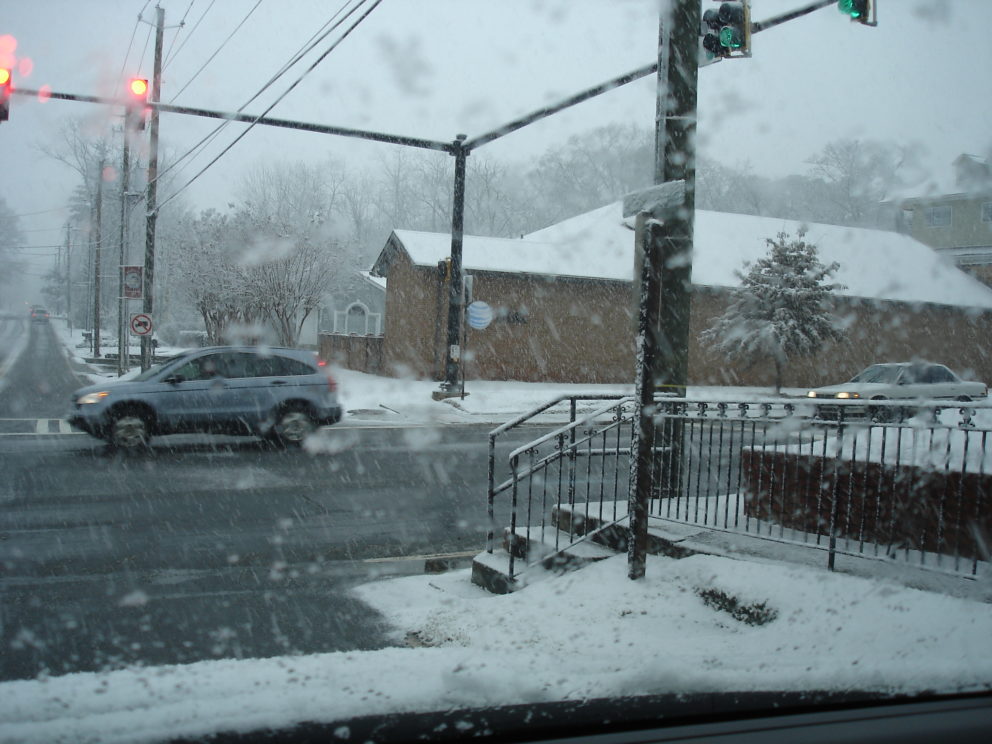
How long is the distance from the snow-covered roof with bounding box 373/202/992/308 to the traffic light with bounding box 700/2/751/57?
1858 cm

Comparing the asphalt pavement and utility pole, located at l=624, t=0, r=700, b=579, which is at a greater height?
utility pole, located at l=624, t=0, r=700, b=579

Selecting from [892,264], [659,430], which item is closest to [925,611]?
[659,430]

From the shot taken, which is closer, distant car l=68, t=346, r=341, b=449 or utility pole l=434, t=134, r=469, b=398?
distant car l=68, t=346, r=341, b=449

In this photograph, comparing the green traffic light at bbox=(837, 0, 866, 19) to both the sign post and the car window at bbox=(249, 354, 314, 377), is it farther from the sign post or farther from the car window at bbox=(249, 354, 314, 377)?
the sign post

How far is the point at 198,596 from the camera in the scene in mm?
6305

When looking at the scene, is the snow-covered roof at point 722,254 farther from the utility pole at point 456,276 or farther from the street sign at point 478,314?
the utility pole at point 456,276

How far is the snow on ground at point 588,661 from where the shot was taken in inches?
93.7

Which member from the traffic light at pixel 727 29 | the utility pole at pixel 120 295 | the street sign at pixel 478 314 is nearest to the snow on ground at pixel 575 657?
the traffic light at pixel 727 29

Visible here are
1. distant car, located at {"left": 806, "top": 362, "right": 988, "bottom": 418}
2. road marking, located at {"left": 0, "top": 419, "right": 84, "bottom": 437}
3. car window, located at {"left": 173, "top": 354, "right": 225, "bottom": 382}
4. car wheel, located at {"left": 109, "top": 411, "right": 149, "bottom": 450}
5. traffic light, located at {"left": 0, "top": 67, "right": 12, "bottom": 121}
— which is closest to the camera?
car wheel, located at {"left": 109, "top": 411, "right": 149, "bottom": 450}

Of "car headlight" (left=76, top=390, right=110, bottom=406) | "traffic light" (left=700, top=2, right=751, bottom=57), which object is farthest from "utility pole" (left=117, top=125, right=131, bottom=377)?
"traffic light" (left=700, top=2, right=751, bottom=57)

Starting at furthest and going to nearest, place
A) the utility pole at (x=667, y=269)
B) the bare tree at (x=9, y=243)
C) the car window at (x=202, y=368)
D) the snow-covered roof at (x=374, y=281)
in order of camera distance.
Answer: the bare tree at (x=9, y=243)
the snow-covered roof at (x=374, y=281)
the car window at (x=202, y=368)
the utility pole at (x=667, y=269)

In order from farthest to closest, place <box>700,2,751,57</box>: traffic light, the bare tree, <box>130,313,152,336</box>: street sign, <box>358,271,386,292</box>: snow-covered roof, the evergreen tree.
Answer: the bare tree → <box>358,271,386,292</box>: snow-covered roof → the evergreen tree → <box>130,313,152,336</box>: street sign → <box>700,2,751,57</box>: traffic light

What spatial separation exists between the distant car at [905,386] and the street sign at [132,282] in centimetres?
1857

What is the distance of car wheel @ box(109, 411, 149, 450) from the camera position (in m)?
13.0
